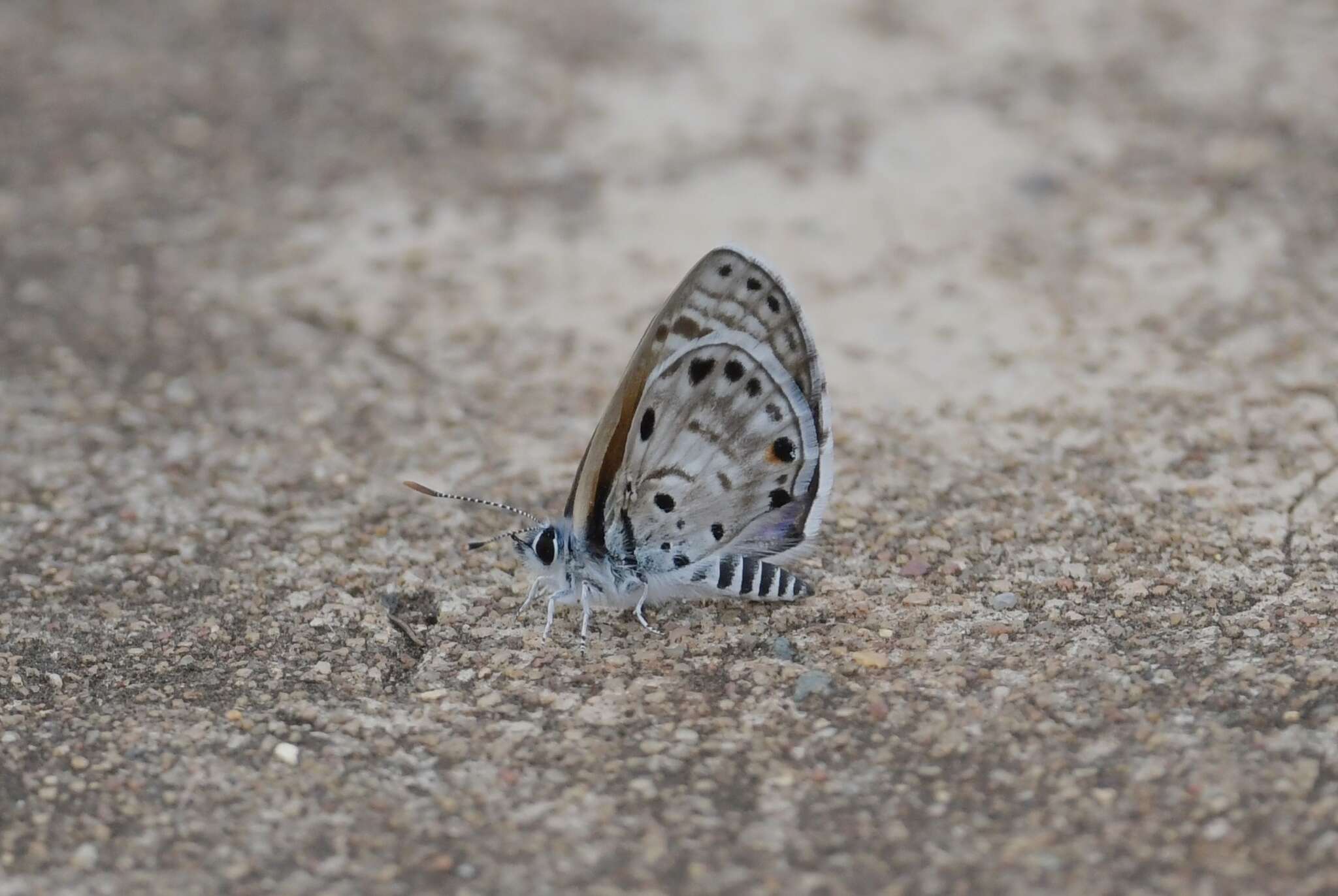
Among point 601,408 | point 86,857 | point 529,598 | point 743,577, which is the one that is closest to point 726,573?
point 743,577

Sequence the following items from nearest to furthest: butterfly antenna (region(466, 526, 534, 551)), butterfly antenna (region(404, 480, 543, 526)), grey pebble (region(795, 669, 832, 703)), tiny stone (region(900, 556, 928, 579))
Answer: grey pebble (region(795, 669, 832, 703)) → butterfly antenna (region(404, 480, 543, 526)) → butterfly antenna (region(466, 526, 534, 551)) → tiny stone (region(900, 556, 928, 579))

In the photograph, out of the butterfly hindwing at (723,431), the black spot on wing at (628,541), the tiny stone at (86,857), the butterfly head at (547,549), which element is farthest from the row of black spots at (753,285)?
the tiny stone at (86,857)

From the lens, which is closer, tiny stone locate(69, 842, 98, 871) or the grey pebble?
tiny stone locate(69, 842, 98, 871)

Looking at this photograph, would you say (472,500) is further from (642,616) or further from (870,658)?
(870,658)

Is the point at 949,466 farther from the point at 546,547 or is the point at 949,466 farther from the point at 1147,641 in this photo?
the point at 546,547

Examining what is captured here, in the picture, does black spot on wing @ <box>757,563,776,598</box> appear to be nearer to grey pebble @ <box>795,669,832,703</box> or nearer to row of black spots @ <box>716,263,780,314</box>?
grey pebble @ <box>795,669,832,703</box>

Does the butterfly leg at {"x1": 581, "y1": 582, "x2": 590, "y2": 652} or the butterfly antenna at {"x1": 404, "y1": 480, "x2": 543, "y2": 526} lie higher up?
the butterfly antenna at {"x1": 404, "y1": 480, "x2": 543, "y2": 526}

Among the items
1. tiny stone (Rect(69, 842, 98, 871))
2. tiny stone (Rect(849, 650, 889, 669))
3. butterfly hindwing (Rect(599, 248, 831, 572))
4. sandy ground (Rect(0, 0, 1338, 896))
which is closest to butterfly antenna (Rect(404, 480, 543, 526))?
sandy ground (Rect(0, 0, 1338, 896))

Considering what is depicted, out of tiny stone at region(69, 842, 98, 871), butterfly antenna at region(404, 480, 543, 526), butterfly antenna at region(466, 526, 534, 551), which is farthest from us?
butterfly antenna at region(466, 526, 534, 551)

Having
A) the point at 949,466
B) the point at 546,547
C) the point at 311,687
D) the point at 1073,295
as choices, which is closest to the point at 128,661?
the point at 311,687
